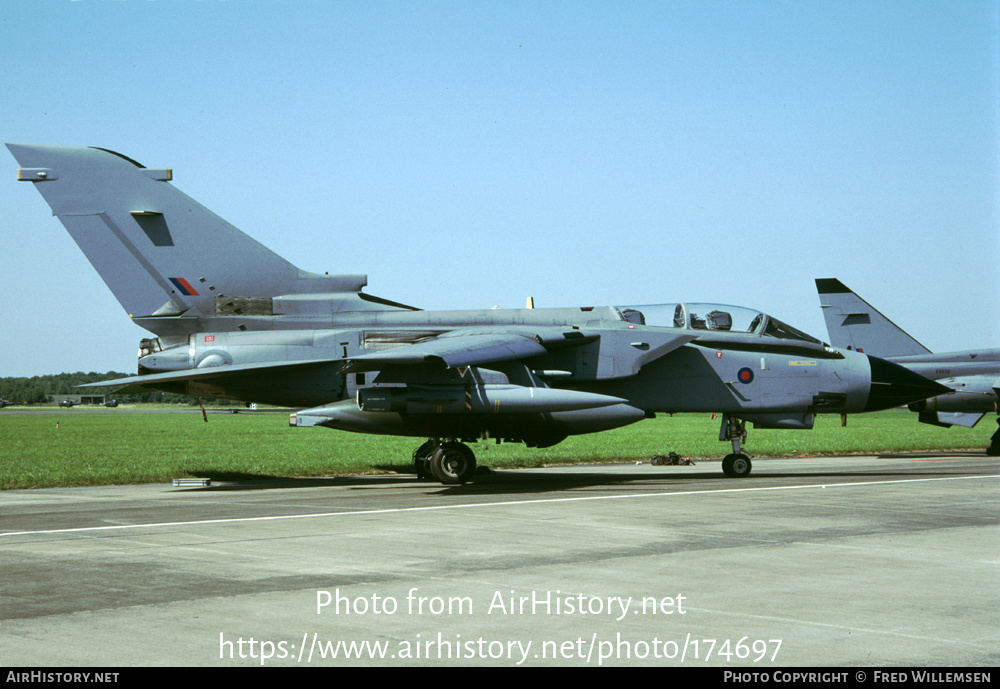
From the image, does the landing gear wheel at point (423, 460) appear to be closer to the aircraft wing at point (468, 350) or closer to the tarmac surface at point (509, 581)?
the aircraft wing at point (468, 350)

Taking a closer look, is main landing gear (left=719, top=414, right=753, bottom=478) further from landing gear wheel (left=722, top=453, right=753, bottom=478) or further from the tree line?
the tree line

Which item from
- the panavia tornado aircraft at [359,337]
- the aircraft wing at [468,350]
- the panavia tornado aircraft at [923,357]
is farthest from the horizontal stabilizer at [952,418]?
the aircraft wing at [468,350]

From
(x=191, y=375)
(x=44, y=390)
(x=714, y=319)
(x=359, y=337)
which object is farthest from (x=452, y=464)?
(x=44, y=390)

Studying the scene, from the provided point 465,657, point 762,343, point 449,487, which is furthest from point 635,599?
point 762,343

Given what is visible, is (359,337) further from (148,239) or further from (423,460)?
(148,239)

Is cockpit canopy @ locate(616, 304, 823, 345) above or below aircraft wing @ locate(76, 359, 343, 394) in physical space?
above

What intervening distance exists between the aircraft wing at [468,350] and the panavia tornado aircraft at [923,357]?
13.3 m

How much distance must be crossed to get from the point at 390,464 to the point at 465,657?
1742cm

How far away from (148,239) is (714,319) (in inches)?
440

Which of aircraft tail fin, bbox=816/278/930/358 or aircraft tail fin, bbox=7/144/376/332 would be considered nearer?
aircraft tail fin, bbox=7/144/376/332

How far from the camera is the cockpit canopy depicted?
18.4 m

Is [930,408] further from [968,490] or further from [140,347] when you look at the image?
[140,347]

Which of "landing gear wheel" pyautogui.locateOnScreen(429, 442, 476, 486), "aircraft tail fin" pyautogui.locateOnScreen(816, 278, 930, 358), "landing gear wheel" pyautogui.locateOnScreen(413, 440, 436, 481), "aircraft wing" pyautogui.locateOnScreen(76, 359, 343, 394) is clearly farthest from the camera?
"aircraft tail fin" pyautogui.locateOnScreen(816, 278, 930, 358)

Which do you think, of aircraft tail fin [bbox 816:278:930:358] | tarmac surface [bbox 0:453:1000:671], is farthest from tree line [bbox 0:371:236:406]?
tarmac surface [bbox 0:453:1000:671]
